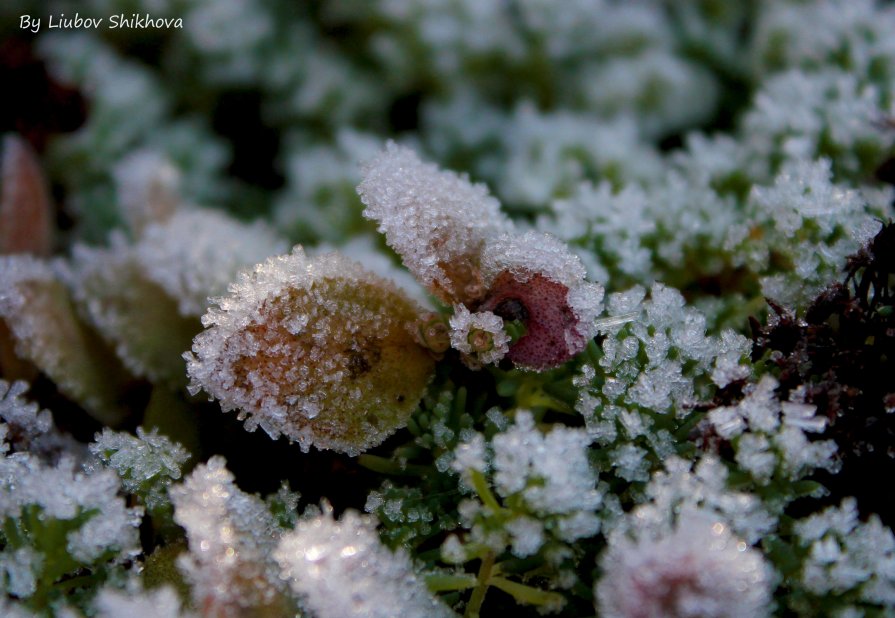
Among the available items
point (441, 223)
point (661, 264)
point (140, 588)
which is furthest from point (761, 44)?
point (140, 588)

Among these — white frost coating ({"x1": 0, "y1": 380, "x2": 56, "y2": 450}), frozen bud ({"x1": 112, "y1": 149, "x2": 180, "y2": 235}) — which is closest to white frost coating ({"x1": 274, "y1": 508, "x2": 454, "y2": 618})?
white frost coating ({"x1": 0, "y1": 380, "x2": 56, "y2": 450})

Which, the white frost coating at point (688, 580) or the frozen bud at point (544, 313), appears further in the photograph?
the frozen bud at point (544, 313)

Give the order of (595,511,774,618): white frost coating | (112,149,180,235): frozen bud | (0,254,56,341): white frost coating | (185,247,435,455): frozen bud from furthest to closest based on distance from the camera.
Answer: (112,149,180,235): frozen bud, (0,254,56,341): white frost coating, (185,247,435,455): frozen bud, (595,511,774,618): white frost coating

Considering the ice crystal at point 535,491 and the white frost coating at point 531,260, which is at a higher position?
the white frost coating at point 531,260

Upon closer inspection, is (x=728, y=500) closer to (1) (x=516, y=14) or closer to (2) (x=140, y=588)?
(2) (x=140, y=588)

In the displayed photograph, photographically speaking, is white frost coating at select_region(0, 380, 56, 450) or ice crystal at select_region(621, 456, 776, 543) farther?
white frost coating at select_region(0, 380, 56, 450)

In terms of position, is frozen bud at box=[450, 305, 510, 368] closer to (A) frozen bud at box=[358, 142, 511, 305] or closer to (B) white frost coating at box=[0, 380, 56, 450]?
(A) frozen bud at box=[358, 142, 511, 305]

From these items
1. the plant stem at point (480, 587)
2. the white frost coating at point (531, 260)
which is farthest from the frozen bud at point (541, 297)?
the plant stem at point (480, 587)

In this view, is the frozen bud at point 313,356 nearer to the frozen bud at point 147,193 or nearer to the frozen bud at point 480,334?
the frozen bud at point 480,334
